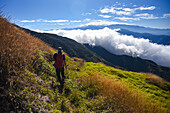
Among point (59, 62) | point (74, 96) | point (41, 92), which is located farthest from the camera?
point (59, 62)

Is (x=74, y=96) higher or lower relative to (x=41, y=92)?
lower

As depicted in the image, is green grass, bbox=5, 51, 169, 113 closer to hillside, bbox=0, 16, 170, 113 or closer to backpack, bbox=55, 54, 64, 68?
hillside, bbox=0, 16, 170, 113

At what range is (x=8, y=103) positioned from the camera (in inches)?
117

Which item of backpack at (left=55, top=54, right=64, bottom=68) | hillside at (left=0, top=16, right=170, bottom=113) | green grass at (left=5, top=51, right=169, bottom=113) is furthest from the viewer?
backpack at (left=55, top=54, right=64, bottom=68)

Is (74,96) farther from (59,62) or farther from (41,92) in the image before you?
(59,62)

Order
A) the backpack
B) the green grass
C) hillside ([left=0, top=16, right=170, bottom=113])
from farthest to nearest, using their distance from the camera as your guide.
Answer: the backpack, the green grass, hillside ([left=0, top=16, right=170, bottom=113])

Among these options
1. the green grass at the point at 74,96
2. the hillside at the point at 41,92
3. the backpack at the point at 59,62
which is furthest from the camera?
the backpack at the point at 59,62

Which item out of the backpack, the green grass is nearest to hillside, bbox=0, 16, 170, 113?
the green grass

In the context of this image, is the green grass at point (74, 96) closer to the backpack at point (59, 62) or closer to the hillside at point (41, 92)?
the hillside at point (41, 92)

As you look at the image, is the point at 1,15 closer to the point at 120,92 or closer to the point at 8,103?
the point at 8,103

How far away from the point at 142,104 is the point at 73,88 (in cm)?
434

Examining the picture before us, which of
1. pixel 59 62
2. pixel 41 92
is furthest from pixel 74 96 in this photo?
pixel 59 62

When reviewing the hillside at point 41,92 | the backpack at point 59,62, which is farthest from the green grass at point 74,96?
the backpack at point 59,62

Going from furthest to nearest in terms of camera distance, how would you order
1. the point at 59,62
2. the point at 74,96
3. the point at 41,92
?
1. the point at 59,62
2. the point at 74,96
3. the point at 41,92
